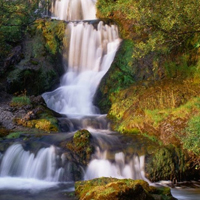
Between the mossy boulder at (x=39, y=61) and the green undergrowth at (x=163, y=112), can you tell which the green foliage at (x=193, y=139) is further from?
the mossy boulder at (x=39, y=61)

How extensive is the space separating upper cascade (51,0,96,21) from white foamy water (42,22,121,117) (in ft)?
19.0

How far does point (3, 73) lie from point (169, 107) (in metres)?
10.3

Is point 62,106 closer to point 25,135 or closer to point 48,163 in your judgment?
point 25,135

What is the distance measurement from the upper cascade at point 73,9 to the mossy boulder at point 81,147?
16866 mm

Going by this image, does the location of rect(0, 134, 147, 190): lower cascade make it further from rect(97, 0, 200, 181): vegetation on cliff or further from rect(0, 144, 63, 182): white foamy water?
rect(97, 0, 200, 181): vegetation on cliff

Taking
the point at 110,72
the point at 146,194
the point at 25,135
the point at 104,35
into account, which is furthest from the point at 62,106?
the point at 146,194

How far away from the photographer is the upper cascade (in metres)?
25.0

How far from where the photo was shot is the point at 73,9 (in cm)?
2548

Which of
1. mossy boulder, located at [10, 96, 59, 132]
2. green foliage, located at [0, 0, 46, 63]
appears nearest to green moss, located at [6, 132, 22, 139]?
mossy boulder, located at [10, 96, 59, 132]

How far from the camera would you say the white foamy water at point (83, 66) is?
52.1ft

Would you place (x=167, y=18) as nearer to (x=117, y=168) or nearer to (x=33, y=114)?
(x=117, y=168)

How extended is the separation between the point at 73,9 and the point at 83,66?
924cm

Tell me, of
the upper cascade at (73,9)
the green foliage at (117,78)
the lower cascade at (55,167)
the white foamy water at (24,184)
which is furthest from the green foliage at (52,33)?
the white foamy water at (24,184)

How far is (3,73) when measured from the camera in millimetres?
16969
